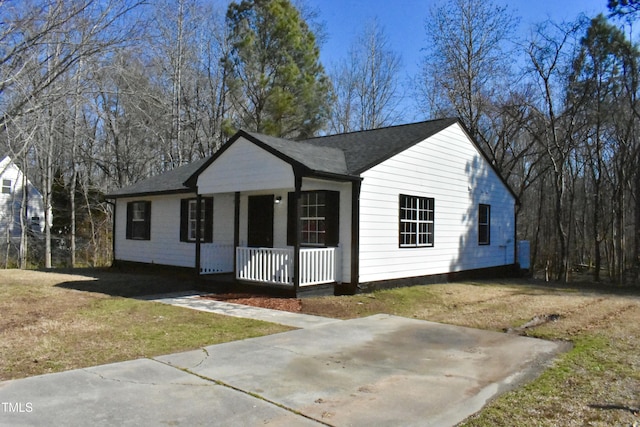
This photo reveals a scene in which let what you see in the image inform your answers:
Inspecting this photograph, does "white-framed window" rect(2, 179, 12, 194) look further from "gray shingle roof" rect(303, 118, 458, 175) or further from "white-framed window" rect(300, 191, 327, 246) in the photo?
"white-framed window" rect(300, 191, 327, 246)

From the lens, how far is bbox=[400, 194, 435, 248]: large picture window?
12641 mm

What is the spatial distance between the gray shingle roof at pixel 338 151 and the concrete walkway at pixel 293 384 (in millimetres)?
4776

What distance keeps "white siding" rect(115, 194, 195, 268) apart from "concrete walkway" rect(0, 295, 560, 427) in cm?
928

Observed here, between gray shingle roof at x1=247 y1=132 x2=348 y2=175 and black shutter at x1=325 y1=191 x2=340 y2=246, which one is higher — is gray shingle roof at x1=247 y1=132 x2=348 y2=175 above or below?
above

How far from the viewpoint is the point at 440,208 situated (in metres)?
14.1

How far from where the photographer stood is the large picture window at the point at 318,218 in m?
11.5

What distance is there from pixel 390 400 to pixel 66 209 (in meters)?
29.7

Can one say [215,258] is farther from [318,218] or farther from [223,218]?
[318,218]

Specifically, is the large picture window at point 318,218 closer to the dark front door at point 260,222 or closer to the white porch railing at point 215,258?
the dark front door at point 260,222

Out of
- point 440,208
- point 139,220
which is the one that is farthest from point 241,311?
point 139,220

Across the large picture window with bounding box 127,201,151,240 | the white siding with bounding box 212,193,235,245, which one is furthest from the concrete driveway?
the large picture window with bounding box 127,201,151,240

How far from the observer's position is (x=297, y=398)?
14.8 ft

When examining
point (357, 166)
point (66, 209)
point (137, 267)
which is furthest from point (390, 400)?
point (66, 209)

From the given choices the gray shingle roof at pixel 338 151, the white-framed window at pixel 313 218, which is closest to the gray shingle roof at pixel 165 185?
the gray shingle roof at pixel 338 151
